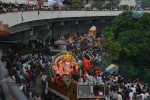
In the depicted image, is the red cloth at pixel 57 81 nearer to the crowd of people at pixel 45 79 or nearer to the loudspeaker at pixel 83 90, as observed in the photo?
the crowd of people at pixel 45 79

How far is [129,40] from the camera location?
31734mm

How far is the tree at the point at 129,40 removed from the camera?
99.8ft

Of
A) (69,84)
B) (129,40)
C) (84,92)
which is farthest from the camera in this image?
(129,40)

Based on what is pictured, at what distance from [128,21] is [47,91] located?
607 inches

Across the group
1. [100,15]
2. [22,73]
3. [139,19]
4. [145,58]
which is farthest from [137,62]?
[100,15]

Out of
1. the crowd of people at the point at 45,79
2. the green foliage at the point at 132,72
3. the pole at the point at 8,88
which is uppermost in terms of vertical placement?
the pole at the point at 8,88

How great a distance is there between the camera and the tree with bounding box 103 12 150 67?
30.4 m

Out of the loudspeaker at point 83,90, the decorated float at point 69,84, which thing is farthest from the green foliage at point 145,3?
the loudspeaker at point 83,90

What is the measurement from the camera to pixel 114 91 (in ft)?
63.0

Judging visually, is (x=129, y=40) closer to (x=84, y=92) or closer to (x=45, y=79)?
(x=45, y=79)

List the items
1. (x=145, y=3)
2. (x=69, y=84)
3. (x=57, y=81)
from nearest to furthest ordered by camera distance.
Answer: (x=69, y=84)
(x=57, y=81)
(x=145, y=3)

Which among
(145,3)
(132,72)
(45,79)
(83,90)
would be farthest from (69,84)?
(145,3)

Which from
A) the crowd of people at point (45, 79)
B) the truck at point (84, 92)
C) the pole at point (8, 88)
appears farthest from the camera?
the crowd of people at point (45, 79)

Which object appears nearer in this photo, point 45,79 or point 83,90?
point 83,90
